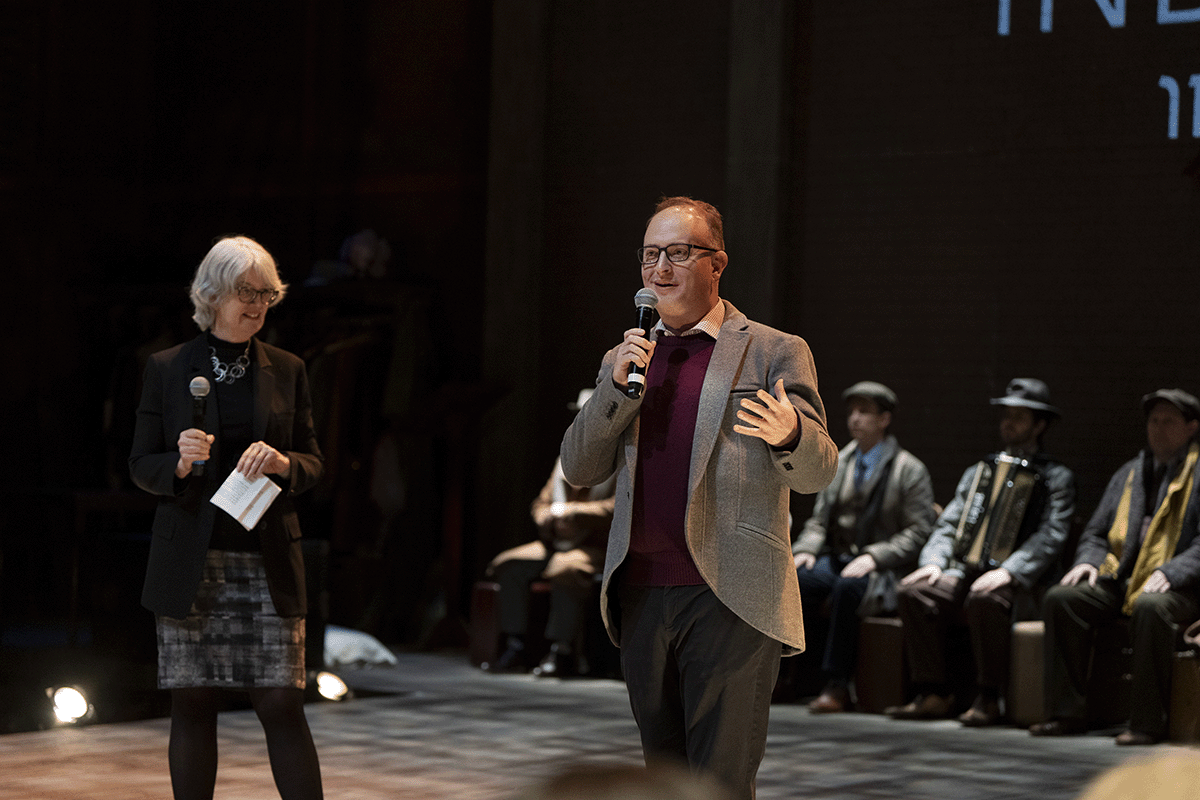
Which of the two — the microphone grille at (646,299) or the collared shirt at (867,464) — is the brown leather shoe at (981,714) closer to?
the collared shirt at (867,464)

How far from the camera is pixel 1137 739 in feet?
20.6

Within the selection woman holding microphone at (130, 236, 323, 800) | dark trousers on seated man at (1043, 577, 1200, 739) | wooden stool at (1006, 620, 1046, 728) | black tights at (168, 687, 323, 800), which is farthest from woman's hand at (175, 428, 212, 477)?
wooden stool at (1006, 620, 1046, 728)

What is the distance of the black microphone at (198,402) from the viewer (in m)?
3.56

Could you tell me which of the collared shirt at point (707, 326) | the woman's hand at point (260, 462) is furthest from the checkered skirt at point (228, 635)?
the collared shirt at point (707, 326)

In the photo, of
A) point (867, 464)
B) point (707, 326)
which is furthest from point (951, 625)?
point (707, 326)

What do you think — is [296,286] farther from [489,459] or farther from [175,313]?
[489,459]

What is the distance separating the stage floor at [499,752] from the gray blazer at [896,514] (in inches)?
29.5

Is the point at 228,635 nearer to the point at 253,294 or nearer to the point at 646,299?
the point at 253,294

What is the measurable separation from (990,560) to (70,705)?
156 inches

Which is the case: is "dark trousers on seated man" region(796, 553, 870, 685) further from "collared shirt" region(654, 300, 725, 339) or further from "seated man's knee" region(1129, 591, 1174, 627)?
"collared shirt" region(654, 300, 725, 339)

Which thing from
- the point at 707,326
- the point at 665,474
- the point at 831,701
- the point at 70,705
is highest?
the point at 707,326


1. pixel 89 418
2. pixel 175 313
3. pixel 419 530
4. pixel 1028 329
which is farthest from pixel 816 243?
pixel 89 418

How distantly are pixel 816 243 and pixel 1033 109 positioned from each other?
4.65ft

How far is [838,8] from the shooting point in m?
8.94
